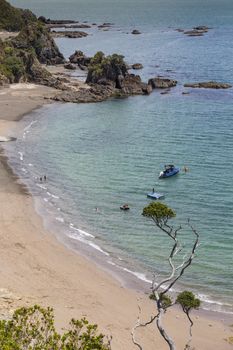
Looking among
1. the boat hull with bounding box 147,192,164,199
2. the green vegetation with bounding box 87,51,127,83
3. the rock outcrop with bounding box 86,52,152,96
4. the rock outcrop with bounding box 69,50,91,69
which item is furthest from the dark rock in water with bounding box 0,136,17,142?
the rock outcrop with bounding box 69,50,91,69

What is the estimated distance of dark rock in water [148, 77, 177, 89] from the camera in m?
106

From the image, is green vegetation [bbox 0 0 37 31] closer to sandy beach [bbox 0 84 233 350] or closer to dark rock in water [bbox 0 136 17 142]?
dark rock in water [bbox 0 136 17 142]

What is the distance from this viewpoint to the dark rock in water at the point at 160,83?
349ft

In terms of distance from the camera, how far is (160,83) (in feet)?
350

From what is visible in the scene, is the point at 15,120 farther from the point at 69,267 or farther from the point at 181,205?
the point at 69,267

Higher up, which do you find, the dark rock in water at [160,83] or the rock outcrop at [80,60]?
the rock outcrop at [80,60]

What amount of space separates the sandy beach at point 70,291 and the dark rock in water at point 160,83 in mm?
62675

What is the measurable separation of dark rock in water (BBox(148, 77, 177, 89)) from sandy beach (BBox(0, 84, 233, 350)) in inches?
2468

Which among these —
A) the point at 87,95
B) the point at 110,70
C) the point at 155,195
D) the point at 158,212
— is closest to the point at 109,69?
the point at 110,70

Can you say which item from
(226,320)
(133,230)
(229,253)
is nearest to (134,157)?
(133,230)

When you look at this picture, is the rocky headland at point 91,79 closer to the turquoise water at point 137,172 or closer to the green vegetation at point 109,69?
the green vegetation at point 109,69

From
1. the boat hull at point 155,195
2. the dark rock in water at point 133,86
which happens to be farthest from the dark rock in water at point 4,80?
the boat hull at point 155,195

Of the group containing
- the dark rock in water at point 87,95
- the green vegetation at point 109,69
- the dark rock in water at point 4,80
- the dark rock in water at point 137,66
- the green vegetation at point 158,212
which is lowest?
the dark rock in water at point 87,95

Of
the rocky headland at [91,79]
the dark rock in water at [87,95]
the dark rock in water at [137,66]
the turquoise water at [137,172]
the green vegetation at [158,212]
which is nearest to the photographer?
the green vegetation at [158,212]
